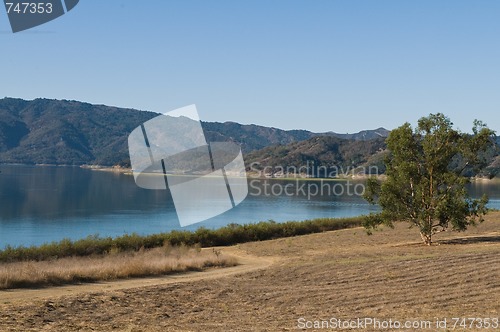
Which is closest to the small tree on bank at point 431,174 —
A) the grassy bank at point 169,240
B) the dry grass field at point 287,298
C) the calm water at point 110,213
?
the dry grass field at point 287,298

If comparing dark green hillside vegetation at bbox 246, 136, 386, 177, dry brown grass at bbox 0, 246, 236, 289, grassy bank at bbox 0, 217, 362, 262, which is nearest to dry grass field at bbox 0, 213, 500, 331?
dry brown grass at bbox 0, 246, 236, 289

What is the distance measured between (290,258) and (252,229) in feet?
34.9

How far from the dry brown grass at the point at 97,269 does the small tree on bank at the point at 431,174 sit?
7.97m

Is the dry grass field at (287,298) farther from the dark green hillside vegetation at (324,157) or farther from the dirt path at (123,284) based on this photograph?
the dark green hillside vegetation at (324,157)

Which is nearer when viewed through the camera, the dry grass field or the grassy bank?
the dry grass field

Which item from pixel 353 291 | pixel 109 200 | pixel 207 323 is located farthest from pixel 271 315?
pixel 109 200

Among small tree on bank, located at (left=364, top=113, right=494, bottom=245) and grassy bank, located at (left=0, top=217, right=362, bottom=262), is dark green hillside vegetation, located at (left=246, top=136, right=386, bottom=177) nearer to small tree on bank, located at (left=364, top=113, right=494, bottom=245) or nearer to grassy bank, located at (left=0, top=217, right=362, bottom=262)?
grassy bank, located at (left=0, top=217, right=362, bottom=262)

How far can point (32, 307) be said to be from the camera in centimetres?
1193

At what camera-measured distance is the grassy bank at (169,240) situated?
21.9 m

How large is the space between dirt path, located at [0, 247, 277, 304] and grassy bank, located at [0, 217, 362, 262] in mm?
6504

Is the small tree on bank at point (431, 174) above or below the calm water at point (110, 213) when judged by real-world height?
above

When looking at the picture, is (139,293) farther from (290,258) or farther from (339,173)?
(339,173)

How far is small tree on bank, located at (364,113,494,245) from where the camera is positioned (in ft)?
76.2

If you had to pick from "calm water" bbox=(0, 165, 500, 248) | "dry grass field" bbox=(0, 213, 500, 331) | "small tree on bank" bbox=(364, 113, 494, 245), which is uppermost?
"small tree on bank" bbox=(364, 113, 494, 245)
